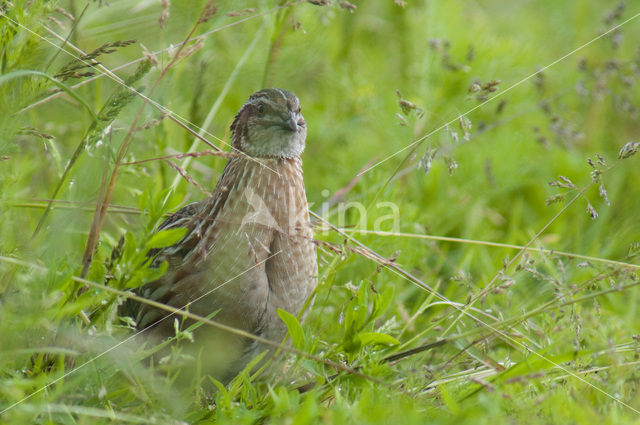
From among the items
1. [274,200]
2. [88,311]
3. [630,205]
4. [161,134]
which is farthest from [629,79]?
[88,311]

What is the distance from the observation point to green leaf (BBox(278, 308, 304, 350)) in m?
2.59

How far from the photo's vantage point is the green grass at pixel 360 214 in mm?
2326

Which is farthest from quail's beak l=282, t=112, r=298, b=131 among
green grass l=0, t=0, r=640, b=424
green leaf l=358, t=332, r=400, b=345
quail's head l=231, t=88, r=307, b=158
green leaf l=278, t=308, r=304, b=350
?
green leaf l=358, t=332, r=400, b=345

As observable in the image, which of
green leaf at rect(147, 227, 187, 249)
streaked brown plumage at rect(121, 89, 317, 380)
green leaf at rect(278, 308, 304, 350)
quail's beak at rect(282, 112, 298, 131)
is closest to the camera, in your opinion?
green leaf at rect(147, 227, 187, 249)

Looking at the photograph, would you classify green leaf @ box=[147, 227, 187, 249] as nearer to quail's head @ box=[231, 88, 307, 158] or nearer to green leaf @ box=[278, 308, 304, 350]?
green leaf @ box=[278, 308, 304, 350]

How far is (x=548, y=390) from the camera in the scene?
2.48 metres

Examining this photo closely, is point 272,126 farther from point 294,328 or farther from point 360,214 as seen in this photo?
point 294,328

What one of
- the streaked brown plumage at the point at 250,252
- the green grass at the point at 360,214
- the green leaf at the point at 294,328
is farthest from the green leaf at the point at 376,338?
the streaked brown plumage at the point at 250,252

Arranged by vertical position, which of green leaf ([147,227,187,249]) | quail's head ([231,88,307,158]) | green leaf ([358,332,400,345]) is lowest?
green leaf ([358,332,400,345])

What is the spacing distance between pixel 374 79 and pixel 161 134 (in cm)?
231

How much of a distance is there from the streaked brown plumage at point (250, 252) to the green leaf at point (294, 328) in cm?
32

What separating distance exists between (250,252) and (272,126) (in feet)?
2.05

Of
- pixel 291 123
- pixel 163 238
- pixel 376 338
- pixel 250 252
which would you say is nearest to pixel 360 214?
pixel 291 123

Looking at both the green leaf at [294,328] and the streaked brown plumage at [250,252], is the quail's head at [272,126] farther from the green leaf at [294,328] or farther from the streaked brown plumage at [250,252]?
the green leaf at [294,328]
